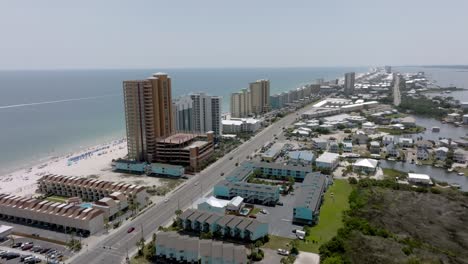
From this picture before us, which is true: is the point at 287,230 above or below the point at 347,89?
below

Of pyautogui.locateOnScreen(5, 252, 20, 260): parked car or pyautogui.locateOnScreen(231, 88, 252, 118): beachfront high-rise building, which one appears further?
pyautogui.locateOnScreen(231, 88, 252, 118): beachfront high-rise building

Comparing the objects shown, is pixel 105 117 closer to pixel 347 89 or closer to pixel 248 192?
pixel 248 192

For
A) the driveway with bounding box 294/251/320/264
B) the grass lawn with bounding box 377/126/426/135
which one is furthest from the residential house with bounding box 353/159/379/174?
the grass lawn with bounding box 377/126/426/135

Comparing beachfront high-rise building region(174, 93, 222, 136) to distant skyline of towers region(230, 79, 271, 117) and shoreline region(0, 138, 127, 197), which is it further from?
distant skyline of towers region(230, 79, 271, 117)

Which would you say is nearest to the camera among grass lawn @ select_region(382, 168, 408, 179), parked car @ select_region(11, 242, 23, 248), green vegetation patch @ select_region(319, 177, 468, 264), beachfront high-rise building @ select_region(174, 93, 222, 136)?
green vegetation patch @ select_region(319, 177, 468, 264)

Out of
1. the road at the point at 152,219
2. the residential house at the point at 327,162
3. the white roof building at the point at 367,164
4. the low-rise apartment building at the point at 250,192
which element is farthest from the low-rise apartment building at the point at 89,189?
the white roof building at the point at 367,164

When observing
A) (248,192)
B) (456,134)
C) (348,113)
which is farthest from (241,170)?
(348,113)
